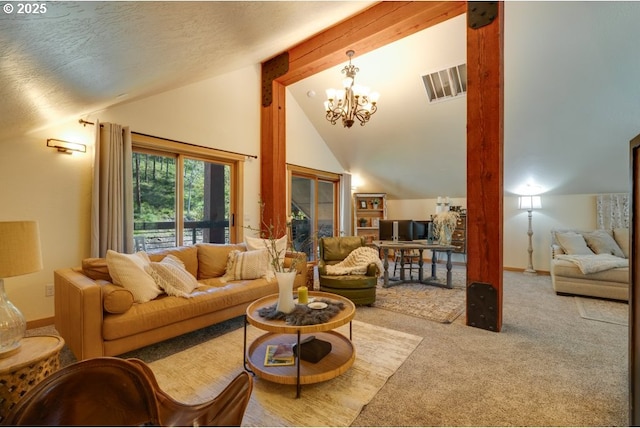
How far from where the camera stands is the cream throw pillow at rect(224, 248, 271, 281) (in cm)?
310

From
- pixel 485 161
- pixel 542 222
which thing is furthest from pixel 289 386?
pixel 542 222

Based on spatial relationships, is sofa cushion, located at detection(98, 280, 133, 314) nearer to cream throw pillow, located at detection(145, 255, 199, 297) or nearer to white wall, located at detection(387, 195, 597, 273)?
cream throw pillow, located at detection(145, 255, 199, 297)

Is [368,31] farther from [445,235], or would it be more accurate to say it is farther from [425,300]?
[425,300]

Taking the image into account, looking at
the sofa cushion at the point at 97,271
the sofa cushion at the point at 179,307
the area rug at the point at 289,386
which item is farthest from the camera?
the sofa cushion at the point at 97,271

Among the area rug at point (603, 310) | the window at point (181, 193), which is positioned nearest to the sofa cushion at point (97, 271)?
the window at point (181, 193)

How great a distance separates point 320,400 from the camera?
1.66m

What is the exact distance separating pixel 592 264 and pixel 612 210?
6.05ft

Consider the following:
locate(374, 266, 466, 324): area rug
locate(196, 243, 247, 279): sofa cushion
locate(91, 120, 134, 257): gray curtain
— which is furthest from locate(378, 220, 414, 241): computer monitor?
locate(91, 120, 134, 257): gray curtain

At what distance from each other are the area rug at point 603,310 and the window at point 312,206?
3994mm

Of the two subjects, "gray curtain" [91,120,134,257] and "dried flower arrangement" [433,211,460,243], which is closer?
"gray curtain" [91,120,134,257]

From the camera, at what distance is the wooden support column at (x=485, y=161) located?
2.62 m

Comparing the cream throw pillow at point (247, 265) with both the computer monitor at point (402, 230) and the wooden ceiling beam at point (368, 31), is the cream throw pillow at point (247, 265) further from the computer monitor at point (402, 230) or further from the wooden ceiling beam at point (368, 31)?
the wooden ceiling beam at point (368, 31)

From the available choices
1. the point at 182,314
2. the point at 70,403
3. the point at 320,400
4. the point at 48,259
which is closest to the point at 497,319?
the point at 320,400

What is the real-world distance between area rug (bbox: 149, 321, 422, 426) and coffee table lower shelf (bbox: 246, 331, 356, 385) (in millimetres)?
116
